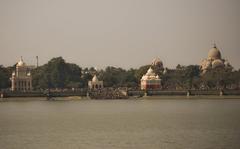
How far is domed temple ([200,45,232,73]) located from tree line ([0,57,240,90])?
5.56 metres

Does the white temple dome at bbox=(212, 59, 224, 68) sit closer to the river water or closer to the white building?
the white building

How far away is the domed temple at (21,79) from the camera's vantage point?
149 m

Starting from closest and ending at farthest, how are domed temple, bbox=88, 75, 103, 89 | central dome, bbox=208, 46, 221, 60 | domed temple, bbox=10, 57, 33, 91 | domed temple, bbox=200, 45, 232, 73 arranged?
domed temple, bbox=10, 57, 33, 91 → domed temple, bbox=88, 75, 103, 89 → domed temple, bbox=200, 45, 232, 73 → central dome, bbox=208, 46, 221, 60

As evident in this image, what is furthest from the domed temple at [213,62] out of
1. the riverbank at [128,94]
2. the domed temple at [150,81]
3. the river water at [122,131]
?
the river water at [122,131]

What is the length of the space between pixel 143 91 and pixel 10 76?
112ft

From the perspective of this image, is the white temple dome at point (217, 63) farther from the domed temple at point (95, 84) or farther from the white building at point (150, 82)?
the domed temple at point (95, 84)

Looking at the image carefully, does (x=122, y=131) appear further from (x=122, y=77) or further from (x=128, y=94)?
(x=122, y=77)

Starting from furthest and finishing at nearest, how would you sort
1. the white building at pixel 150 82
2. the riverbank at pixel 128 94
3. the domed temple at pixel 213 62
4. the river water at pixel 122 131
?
the domed temple at pixel 213 62 → the white building at pixel 150 82 → the riverbank at pixel 128 94 → the river water at pixel 122 131

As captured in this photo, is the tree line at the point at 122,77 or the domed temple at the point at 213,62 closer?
the tree line at the point at 122,77

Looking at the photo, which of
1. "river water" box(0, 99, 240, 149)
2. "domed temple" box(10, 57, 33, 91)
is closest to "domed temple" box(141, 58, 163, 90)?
"domed temple" box(10, 57, 33, 91)

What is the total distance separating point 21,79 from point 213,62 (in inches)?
1966

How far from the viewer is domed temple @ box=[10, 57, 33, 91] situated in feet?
490

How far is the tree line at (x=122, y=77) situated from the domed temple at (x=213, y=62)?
556 cm

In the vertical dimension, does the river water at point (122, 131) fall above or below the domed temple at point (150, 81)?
below
